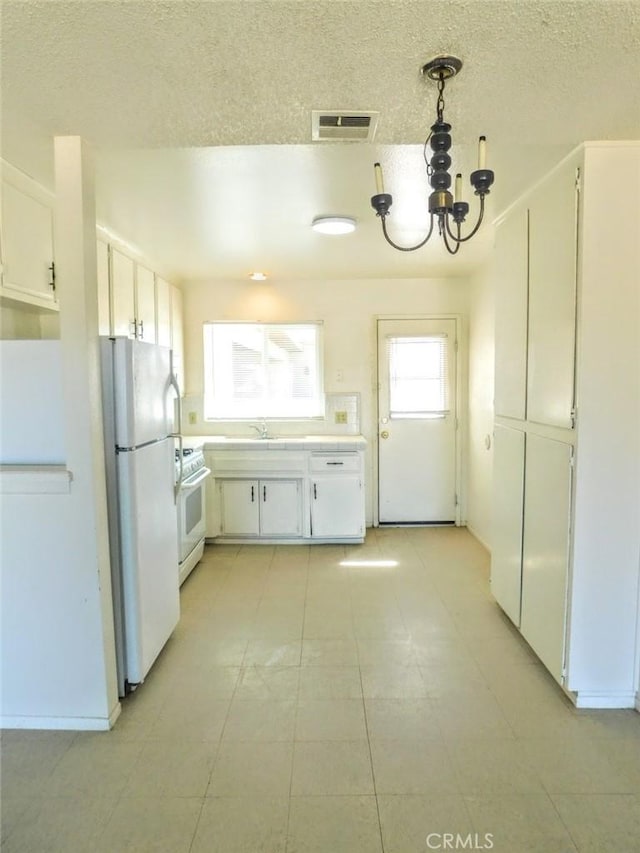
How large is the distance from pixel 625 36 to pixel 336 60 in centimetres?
79

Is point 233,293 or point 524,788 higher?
point 233,293

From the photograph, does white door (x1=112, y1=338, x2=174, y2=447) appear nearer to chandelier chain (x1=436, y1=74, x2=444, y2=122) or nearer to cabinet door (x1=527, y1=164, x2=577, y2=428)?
chandelier chain (x1=436, y1=74, x2=444, y2=122)

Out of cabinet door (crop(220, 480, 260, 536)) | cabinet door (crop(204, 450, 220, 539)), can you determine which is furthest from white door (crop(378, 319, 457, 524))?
cabinet door (crop(204, 450, 220, 539))

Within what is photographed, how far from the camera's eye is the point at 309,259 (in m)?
3.84

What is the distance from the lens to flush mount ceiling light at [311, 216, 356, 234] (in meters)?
2.84

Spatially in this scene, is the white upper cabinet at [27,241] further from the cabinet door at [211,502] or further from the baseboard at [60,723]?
the cabinet door at [211,502]

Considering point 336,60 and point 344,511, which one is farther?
point 344,511

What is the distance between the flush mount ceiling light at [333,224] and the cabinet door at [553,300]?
1000 mm

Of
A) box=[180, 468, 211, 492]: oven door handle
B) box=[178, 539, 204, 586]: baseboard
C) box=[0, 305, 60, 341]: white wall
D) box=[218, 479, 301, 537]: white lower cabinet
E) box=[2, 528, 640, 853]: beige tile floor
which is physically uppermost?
box=[0, 305, 60, 341]: white wall

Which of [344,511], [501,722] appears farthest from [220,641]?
[344,511]

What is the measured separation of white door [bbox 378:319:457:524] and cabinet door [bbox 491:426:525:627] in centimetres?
166

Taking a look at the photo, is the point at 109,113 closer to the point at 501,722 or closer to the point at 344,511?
the point at 501,722

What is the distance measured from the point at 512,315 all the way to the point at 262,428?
2570 millimetres

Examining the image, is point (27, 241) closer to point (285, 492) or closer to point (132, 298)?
point (132, 298)
